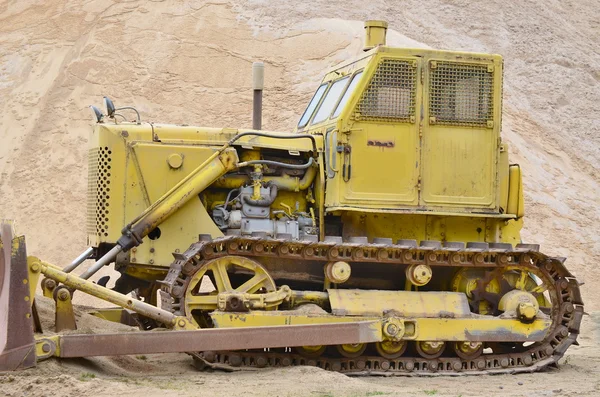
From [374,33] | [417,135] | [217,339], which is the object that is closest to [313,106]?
[374,33]

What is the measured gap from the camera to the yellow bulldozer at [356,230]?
10867mm

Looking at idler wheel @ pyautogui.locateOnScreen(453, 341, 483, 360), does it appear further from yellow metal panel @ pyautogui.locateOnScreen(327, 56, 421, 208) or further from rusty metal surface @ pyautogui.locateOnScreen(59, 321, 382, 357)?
yellow metal panel @ pyautogui.locateOnScreen(327, 56, 421, 208)

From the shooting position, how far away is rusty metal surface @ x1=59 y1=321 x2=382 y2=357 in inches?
384

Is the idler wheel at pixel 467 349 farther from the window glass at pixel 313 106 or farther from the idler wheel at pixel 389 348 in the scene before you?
the window glass at pixel 313 106

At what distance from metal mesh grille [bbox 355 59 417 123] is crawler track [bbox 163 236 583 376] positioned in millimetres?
1426

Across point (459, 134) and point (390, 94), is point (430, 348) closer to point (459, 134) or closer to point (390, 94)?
point (459, 134)

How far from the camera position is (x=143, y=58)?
27.3 metres

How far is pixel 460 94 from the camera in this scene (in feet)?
39.1

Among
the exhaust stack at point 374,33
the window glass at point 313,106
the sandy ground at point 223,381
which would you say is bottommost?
the sandy ground at point 223,381

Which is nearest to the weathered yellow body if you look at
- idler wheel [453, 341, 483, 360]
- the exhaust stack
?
the exhaust stack

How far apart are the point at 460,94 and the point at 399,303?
2.43 metres

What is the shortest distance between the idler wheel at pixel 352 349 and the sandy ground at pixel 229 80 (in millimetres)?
10173

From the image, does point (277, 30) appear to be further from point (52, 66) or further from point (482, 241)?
point (482, 241)

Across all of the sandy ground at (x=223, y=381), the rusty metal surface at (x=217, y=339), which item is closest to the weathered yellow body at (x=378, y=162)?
the sandy ground at (x=223, y=381)
